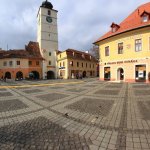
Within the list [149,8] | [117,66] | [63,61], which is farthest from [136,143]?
[63,61]

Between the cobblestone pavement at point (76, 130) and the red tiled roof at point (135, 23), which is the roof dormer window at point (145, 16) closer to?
the red tiled roof at point (135, 23)

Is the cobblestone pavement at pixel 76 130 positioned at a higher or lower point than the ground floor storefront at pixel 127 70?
lower

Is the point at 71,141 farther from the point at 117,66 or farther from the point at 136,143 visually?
the point at 117,66

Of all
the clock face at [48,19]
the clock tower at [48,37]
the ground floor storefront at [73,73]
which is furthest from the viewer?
the clock face at [48,19]

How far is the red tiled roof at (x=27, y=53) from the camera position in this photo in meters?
40.4

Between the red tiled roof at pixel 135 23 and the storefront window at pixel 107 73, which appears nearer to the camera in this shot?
the red tiled roof at pixel 135 23

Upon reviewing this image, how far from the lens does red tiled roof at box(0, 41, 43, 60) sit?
1591 inches

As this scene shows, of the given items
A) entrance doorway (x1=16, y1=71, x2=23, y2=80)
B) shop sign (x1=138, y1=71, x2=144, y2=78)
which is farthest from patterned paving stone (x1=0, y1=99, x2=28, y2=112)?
entrance doorway (x1=16, y1=71, x2=23, y2=80)

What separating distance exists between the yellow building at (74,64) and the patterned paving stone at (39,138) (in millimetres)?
35223

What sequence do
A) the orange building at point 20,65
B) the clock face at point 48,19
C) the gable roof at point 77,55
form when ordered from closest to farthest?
the orange building at point 20,65
the gable roof at point 77,55
the clock face at point 48,19

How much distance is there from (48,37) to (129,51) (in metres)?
32.8

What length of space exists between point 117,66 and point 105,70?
10.1ft

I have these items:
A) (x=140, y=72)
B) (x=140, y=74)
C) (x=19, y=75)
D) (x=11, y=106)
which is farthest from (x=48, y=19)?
(x=11, y=106)

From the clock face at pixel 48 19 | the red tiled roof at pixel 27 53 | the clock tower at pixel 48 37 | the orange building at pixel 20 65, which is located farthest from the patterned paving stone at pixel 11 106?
the clock face at pixel 48 19
